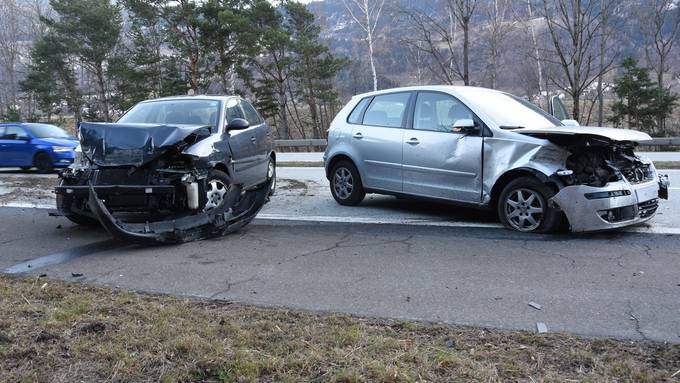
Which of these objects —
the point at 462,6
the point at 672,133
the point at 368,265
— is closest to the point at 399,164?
the point at 368,265

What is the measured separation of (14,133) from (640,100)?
28.7 m

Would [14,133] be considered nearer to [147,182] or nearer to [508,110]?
[147,182]

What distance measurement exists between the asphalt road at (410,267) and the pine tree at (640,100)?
2485 centimetres

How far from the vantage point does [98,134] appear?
21.9ft

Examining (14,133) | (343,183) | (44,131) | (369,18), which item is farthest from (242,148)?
(369,18)

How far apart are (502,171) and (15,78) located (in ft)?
180

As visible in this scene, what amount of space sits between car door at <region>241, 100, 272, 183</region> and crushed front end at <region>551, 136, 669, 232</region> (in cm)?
464

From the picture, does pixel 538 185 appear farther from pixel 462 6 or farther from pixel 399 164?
pixel 462 6

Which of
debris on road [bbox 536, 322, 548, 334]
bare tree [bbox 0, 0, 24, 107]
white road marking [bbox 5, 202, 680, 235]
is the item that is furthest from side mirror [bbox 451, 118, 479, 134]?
bare tree [bbox 0, 0, 24, 107]

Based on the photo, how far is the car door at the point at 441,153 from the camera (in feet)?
22.4

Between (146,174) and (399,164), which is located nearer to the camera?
(146,174)

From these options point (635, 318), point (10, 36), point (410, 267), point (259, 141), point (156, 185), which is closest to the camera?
point (635, 318)

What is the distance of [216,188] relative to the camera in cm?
730

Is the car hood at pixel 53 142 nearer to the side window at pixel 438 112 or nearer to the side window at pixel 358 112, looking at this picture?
the side window at pixel 358 112
